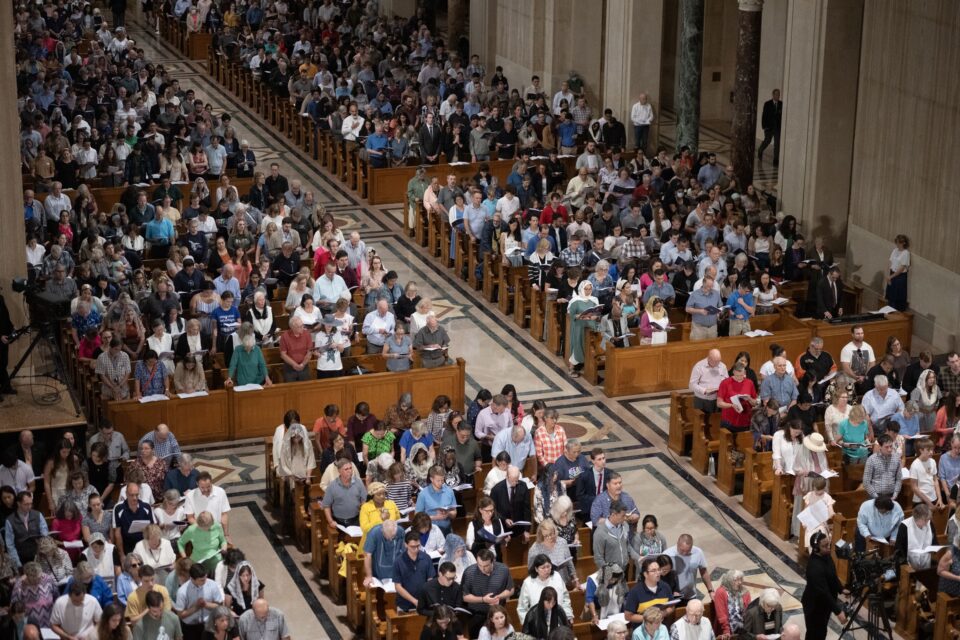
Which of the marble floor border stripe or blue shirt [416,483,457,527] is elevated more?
blue shirt [416,483,457,527]

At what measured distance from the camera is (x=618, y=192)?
84.7 feet

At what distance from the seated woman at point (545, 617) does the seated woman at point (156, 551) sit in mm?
3377

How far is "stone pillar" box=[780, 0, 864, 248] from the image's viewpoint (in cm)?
2422

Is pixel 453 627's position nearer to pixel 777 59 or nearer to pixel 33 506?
pixel 33 506

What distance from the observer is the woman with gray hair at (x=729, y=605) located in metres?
13.8

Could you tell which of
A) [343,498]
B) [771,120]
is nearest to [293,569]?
[343,498]

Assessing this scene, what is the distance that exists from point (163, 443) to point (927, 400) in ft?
27.8

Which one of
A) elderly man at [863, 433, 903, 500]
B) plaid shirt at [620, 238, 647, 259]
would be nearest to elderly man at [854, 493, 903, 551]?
elderly man at [863, 433, 903, 500]

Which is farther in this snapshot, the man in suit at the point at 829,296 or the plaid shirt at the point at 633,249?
the plaid shirt at the point at 633,249

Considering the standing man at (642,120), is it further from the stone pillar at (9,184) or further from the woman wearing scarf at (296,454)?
the woman wearing scarf at (296,454)

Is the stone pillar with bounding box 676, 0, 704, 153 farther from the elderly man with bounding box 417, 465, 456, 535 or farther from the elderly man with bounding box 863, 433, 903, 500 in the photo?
the elderly man with bounding box 417, 465, 456, 535

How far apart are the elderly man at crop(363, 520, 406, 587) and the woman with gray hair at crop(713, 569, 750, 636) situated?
9.56 ft

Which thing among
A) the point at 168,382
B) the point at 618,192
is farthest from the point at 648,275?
the point at 168,382

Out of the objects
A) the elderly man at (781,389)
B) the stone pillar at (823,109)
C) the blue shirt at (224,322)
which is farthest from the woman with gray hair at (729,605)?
the stone pillar at (823,109)
